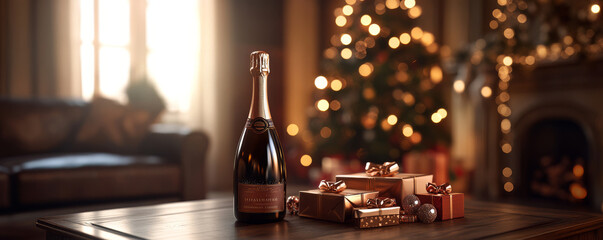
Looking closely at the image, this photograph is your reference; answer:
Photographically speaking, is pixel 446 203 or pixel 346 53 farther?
pixel 346 53

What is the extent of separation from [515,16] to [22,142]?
134 inches

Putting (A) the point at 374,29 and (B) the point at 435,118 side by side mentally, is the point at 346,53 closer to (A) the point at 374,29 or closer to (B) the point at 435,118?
(A) the point at 374,29

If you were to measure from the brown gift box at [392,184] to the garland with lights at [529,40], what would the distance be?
2543 millimetres

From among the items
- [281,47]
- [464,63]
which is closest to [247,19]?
[281,47]

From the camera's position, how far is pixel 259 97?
3.87 feet

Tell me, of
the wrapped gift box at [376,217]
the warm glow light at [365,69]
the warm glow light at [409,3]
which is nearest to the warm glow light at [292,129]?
the warm glow light at [365,69]

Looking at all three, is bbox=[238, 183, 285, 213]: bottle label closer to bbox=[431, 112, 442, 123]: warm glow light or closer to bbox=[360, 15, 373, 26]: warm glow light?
bbox=[431, 112, 442, 123]: warm glow light

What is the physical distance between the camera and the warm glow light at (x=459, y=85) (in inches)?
165

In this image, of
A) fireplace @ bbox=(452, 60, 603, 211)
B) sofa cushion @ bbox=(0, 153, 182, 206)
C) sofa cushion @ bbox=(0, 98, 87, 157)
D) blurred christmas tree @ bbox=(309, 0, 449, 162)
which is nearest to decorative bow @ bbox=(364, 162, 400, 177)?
sofa cushion @ bbox=(0, 153, 182, 206)

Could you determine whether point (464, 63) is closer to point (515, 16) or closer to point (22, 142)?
point (515, 16)

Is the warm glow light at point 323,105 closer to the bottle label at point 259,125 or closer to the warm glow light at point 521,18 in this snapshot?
the warm glow light at point 521,18

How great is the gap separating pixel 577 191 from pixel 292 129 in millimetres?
2719

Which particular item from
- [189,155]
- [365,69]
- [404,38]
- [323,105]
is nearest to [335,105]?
[323,105]

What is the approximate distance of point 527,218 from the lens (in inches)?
47.8
